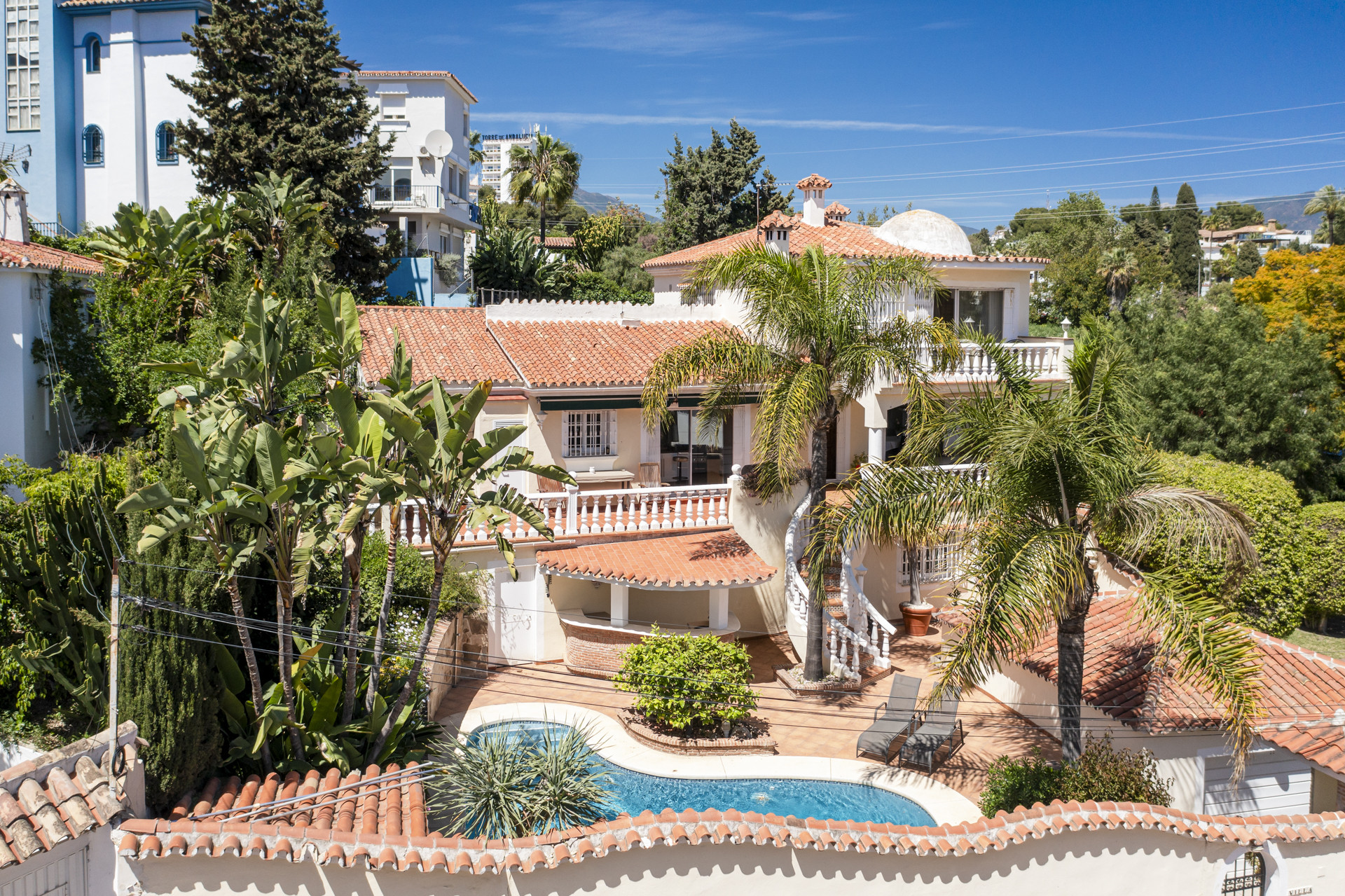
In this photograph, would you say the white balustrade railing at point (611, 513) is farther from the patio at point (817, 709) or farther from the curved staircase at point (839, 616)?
→ the patio at point (817, 709)

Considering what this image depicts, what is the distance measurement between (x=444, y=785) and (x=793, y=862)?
548cm

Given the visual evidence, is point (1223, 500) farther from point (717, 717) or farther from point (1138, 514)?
point (717, 717)

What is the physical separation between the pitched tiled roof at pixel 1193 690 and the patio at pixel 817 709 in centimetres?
157

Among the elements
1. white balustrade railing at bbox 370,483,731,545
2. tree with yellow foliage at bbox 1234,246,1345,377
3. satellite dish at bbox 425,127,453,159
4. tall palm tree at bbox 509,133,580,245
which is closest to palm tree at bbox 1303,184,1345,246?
tree with yellow foliage at bbox 1234,246,1345,377

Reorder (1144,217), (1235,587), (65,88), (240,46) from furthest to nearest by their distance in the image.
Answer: (1144,217) → (65,88) → (240,46) → (1235,587)

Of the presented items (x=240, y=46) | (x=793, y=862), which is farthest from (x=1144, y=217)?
(x=793, y=862)

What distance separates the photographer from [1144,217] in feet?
335

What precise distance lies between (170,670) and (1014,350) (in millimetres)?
19339

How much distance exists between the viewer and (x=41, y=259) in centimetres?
2094

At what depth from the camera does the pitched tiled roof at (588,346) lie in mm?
23250

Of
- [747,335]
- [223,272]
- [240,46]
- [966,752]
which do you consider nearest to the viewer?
[966,752]

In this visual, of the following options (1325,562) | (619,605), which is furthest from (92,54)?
(1325,562)

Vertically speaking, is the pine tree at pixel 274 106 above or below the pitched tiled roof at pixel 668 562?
above

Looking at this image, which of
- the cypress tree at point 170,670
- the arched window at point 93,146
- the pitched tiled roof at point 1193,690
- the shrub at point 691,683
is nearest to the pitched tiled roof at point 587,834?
the cypress tree at point 170,670
